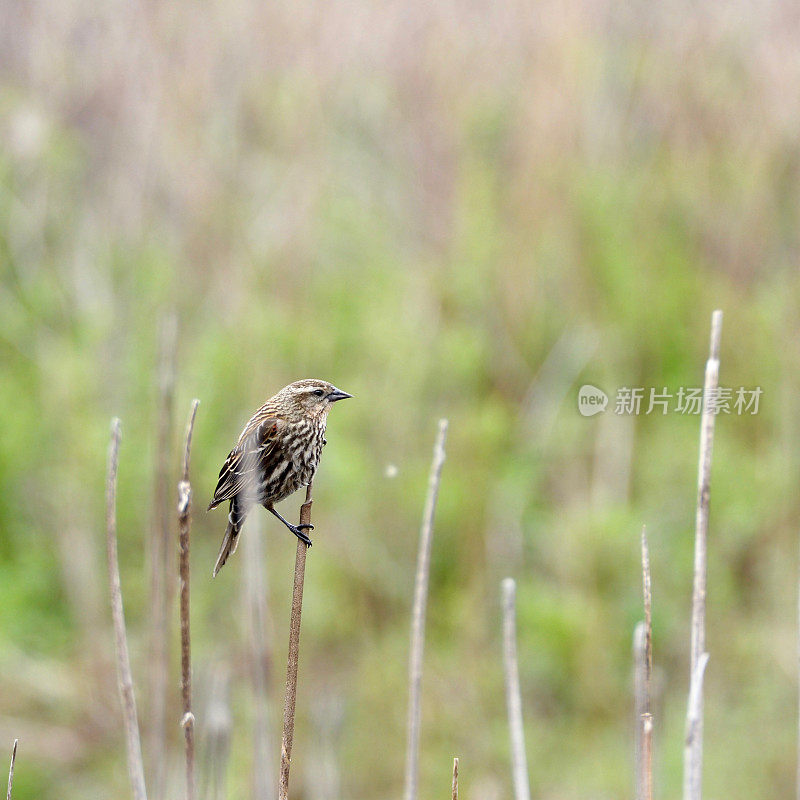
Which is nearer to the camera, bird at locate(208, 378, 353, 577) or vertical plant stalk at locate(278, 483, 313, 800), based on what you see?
vertical plant stalk at locate(278, 483, 313, 800)

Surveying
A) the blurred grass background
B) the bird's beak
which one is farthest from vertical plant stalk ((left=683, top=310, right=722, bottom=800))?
the blurred grass background

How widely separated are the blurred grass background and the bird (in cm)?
149

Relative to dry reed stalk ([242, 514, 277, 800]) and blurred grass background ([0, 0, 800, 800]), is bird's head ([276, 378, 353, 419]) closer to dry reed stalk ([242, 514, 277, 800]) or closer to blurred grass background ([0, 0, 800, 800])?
dry reed stalk ([242, 514, 277, 800])

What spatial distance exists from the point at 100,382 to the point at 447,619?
5.42 ft

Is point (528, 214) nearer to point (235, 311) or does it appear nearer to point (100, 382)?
point (235, 311)

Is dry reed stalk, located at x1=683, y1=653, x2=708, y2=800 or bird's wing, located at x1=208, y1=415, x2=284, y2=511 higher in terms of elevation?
bird's wing, located at x1=208, y1=415, x2=284, y2=511

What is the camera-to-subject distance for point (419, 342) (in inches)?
167

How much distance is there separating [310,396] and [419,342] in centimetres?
270

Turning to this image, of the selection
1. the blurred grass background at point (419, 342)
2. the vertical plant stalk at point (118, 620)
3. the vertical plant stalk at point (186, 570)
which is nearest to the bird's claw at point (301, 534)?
the vertical plant stalk at point (186, 570)

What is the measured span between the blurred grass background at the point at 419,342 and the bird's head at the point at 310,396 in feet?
4.93

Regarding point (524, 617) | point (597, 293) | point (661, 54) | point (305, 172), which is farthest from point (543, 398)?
point (661, 54)

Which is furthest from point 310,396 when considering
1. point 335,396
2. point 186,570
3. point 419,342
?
point 419,342

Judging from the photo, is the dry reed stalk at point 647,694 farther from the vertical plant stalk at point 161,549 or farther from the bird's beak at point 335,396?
the vertical plant stalk at point 161,549

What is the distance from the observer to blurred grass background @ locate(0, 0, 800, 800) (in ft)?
12.2
